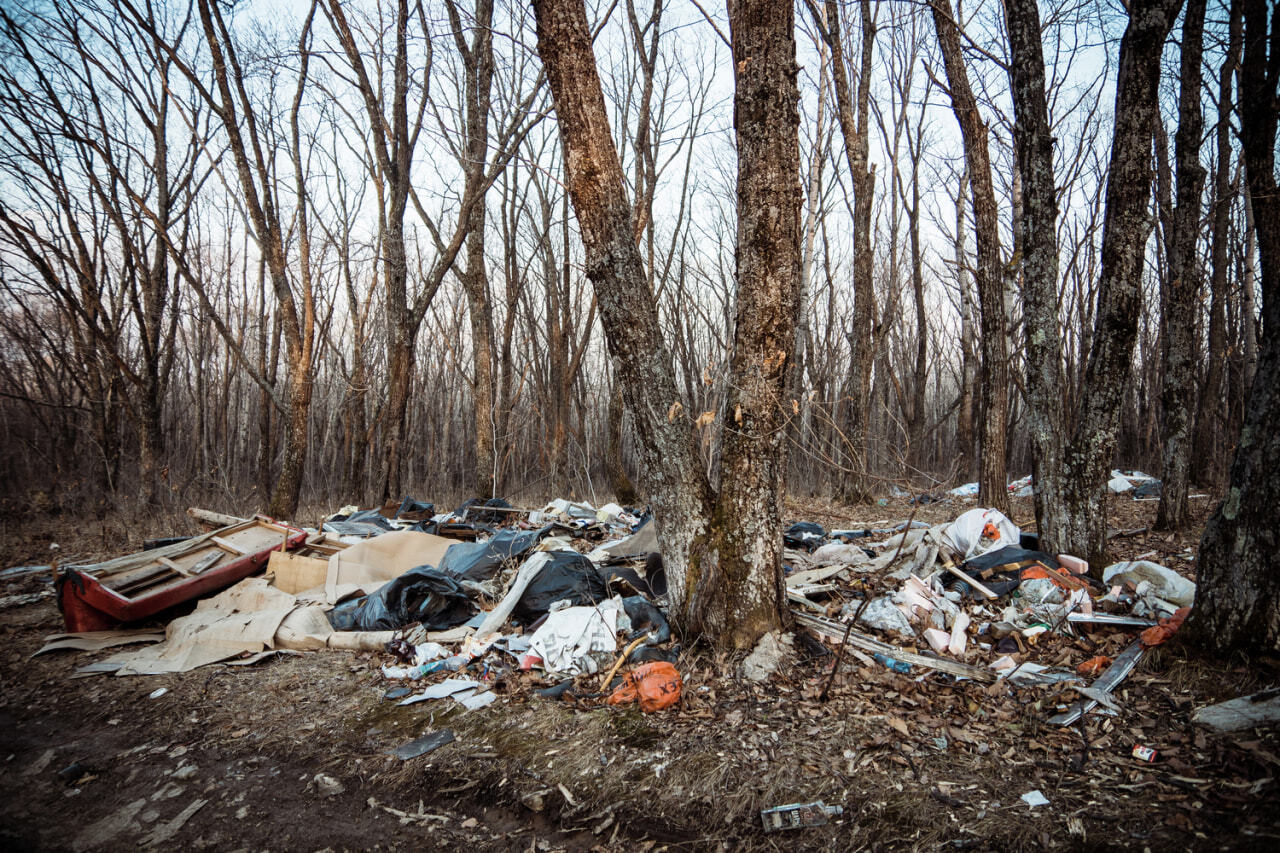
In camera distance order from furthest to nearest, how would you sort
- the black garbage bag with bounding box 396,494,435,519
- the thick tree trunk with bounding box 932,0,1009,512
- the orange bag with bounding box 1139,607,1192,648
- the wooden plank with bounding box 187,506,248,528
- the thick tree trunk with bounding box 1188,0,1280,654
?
the black garbage bag with bounding box 396,494,435,519 < the wooden plank with bounding box 187,506,248,528 < the thick tree trunk with bounding box 932,0,1009,512 < the orange bag with bounding box 1139,607,1192,648 < the thick tree trunk with bounding box 1188,0,1280,654

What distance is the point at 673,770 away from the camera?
94.3 inches

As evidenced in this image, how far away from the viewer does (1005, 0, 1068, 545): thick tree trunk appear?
4.37 meters

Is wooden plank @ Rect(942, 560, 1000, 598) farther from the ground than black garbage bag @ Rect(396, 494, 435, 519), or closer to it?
closer to it

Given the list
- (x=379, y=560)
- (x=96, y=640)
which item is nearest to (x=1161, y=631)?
(x=379, y=560)

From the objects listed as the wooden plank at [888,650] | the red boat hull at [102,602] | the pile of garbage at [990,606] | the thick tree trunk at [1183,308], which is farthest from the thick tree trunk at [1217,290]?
the red boat hull at [102,602]

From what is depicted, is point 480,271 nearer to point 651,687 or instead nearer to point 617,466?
point 617,466

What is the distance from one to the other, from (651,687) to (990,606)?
7.79 feet

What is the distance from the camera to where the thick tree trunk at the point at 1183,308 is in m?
6.03

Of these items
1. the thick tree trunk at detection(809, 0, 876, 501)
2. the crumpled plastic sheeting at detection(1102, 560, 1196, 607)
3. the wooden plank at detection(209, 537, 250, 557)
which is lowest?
the crumpled plastic sheeting at detection(1102, 560, 1196, 607)

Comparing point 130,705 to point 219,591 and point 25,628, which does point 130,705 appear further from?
point 25,628

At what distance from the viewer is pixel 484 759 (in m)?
2.64

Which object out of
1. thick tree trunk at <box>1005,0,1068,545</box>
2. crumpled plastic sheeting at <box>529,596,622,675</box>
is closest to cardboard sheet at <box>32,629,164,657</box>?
crumpled plastic sheeting at <box>529,596,622,675</box>

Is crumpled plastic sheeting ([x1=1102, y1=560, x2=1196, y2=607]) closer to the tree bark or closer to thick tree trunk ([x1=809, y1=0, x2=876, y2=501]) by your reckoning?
thick tree trunk ([x1=809, y1=0, x2=876, y2=501])

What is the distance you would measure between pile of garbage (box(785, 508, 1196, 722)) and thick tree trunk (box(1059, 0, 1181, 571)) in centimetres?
49
